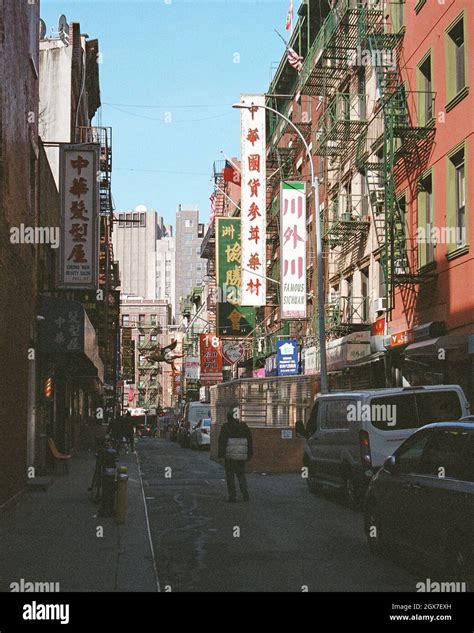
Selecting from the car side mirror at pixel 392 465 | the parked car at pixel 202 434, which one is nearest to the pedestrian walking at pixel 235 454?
the car side mirror at pixel 392 465

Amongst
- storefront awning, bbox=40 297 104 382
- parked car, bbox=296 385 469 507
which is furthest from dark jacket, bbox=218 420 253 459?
storefront awning, bbox=40 297 104 382

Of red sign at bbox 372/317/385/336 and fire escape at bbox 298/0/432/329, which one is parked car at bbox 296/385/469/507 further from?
red sign at bbox 372/317/385/336

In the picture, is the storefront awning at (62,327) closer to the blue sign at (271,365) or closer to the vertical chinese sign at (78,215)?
the vertical chinese sign at (78,215)

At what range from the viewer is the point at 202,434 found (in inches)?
1651

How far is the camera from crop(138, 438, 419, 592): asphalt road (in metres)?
9.52

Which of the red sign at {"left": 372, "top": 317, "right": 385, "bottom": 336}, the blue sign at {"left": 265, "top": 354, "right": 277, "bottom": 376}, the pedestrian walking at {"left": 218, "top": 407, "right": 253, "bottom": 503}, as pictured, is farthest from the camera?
the blue sign at {"left": 265, "top": 354, "right": 277, "bottom": 376}

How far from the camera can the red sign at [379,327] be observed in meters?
27.3

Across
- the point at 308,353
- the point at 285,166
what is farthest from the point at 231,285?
the point at 308,353

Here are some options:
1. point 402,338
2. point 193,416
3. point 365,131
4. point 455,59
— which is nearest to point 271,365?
point 193,416

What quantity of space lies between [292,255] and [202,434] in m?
11.5

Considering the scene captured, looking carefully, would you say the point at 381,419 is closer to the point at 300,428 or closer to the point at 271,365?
the point at 300,428

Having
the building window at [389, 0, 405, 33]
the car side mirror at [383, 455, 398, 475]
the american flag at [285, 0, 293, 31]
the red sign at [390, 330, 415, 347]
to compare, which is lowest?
the car side mirror at [383, 455, 398, 475]

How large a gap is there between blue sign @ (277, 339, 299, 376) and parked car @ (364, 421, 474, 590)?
25991 mm
